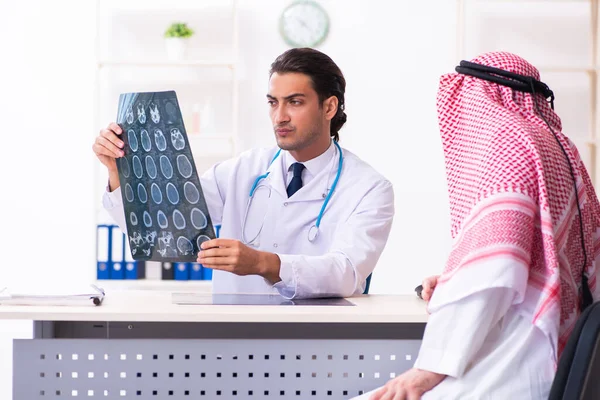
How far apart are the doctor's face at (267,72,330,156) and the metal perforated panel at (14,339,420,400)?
0.81 metres

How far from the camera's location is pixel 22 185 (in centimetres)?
441

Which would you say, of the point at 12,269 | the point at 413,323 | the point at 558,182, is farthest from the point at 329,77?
the point at 12,269

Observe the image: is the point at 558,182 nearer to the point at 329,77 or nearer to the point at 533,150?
the point at 533,150

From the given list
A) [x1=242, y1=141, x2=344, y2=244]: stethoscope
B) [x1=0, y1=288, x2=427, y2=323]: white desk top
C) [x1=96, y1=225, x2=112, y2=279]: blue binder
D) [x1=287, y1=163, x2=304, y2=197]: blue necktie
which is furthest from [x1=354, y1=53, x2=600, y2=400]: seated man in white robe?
[x1=96, y1=225, x2=112, y2=279]: blue binder

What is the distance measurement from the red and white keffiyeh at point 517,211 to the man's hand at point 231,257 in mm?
600

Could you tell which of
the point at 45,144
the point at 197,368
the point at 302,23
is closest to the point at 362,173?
the point at 197,368

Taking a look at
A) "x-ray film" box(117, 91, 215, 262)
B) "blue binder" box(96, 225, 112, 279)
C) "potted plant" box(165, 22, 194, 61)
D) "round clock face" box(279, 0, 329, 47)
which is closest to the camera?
"x-ray film" box(117, 91, 215, 262)

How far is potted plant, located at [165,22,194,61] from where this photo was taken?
412 centimetres

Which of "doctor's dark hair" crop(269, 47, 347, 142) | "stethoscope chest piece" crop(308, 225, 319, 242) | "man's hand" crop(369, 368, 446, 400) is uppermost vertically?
"doctor's dark hair" crop(269, 47, 347, 142)

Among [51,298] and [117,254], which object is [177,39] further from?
[51,298]

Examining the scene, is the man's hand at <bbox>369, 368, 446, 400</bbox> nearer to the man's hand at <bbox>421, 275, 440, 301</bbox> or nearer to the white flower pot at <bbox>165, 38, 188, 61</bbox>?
the man's hand at <bbox>421, 275, 440, 301</bbox>

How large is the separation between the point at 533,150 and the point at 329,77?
1.20 metres

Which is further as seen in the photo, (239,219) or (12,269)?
(12,269)

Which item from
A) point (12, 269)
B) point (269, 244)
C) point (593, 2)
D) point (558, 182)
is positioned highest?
point (593, 2)
